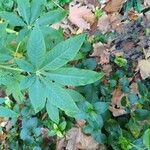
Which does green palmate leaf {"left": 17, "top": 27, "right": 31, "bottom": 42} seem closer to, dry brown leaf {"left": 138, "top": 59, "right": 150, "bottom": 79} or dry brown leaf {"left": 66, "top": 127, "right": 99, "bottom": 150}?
dry brown leaf {"left": 66, "top": 127, "right": 99, "bottom": 150}

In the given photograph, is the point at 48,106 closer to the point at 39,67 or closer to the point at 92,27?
the point at 39,67

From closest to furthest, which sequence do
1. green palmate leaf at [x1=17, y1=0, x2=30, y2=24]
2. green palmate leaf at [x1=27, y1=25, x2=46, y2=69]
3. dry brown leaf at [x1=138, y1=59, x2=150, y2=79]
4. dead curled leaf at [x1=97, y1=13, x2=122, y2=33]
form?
green palmate leaf at [x1=27, y1=25, x2=46, y2=69] < green palmate leaf at [x1=17, y1=0, x2=30, y2=24] < dry brown leaf at [x1=138, y1=59, x2=150, y2=79] < dead curled leaf at [x1=97, y1=13, x2=122, y2=33]

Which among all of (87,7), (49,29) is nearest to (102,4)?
(87,7)

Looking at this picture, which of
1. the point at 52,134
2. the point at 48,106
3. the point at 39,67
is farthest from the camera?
the point at 52,134

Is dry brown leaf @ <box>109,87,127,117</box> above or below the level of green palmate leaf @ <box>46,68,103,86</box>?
below

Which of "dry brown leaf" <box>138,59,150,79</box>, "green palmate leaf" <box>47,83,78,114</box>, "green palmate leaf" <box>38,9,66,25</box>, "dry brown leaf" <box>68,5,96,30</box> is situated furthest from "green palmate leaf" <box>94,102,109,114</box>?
"dry brown leaf" <box>68,5,96,30</box>

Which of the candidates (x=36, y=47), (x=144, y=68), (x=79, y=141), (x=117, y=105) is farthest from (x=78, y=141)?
(x=36, y=47)

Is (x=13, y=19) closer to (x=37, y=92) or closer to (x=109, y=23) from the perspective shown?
(x=37, y=92)

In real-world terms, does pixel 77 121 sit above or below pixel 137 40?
below

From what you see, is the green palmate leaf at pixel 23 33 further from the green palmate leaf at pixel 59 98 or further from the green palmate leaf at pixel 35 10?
the green palmate leaf at pixel 59 98
